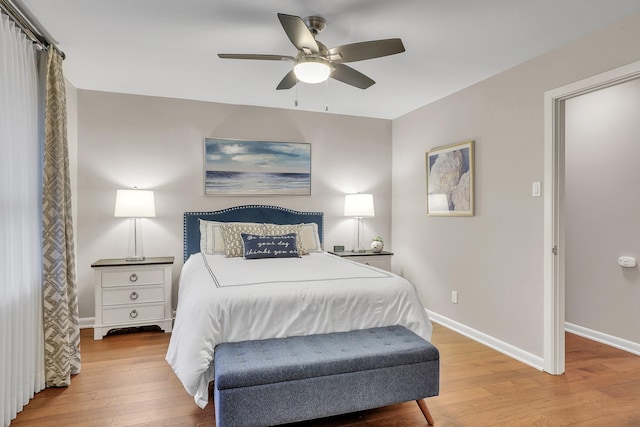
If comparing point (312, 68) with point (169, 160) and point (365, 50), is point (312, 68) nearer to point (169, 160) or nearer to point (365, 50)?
point (365, 50)

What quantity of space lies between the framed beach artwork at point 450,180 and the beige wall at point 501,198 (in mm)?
78

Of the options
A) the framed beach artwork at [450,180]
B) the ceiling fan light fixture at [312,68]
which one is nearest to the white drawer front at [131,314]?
the ceiling fan light fixture at [312,68]

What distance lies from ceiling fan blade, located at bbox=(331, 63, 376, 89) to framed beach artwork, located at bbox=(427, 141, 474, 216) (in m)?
1.44

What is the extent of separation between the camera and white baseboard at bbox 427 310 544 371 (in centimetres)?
300

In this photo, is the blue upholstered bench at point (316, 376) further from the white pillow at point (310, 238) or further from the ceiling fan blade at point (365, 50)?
the white pillow at point (310, 238)

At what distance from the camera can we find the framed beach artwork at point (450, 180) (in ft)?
12.1

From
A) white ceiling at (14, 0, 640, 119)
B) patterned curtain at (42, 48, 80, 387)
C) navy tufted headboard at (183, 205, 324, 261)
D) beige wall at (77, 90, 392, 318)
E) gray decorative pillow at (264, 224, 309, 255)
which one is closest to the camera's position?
white ceiling at (14, 0, 640, 119)

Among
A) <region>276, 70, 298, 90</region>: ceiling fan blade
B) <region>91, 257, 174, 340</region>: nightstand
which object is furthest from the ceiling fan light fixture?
<region>91, 257, 174, 340</region>: nightstand

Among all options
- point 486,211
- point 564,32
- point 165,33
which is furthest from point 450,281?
point 165,33

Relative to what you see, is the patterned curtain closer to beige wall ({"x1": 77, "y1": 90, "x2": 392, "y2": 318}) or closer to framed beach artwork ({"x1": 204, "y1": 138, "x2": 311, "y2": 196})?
beige wall ({"x1": 77, "y1": 90, "x2": 392, "y2": 318})

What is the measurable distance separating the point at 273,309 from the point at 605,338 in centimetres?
322

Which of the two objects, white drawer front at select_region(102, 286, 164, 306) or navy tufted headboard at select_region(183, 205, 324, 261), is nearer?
white drawer front at select_region(102, 286, 164, 306)

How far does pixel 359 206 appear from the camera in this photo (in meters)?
4.53

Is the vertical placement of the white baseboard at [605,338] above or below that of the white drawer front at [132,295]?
below
